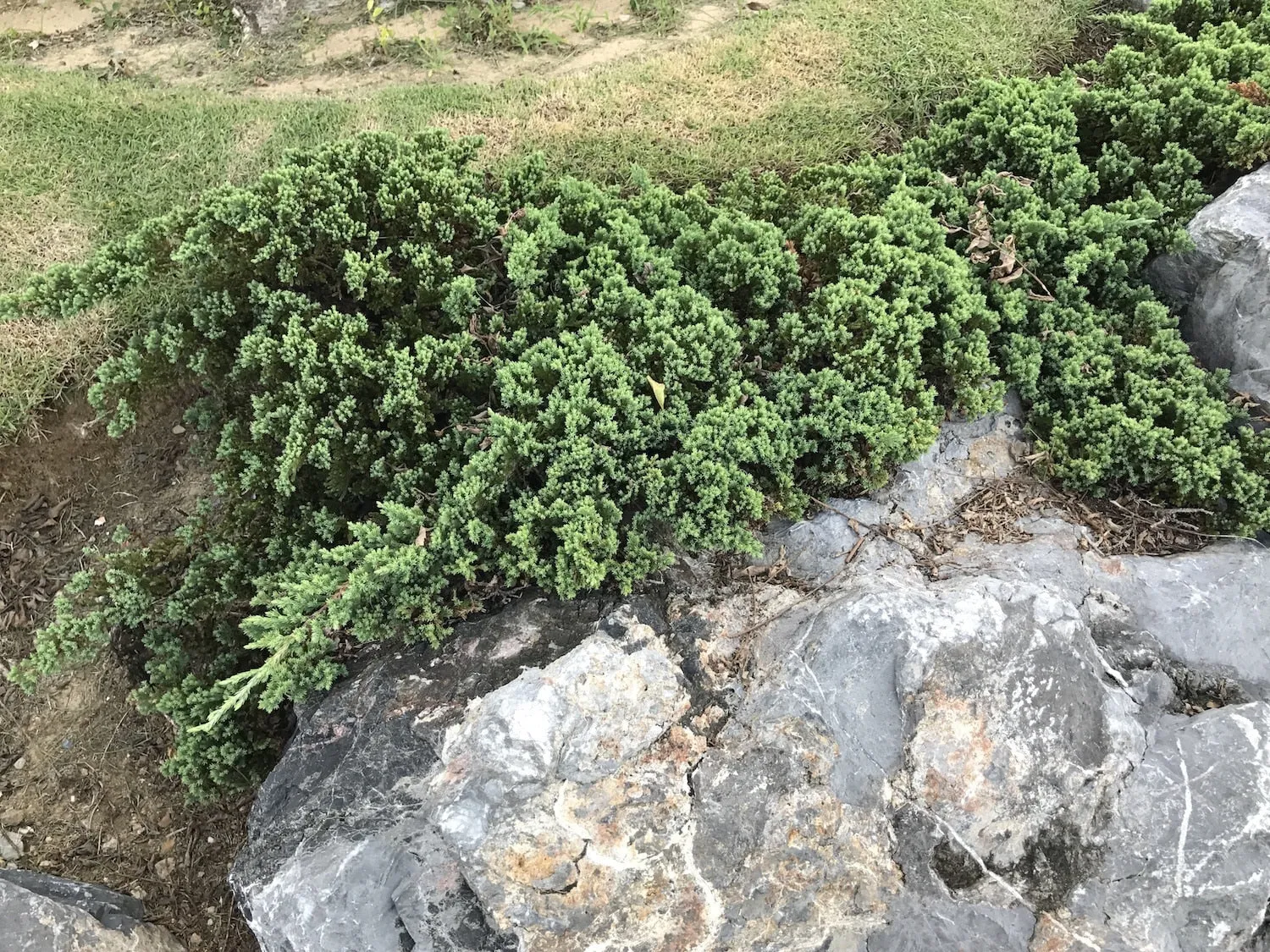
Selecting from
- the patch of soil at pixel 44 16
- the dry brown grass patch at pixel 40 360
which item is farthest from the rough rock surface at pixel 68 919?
the patch of soil at pixel 44 16

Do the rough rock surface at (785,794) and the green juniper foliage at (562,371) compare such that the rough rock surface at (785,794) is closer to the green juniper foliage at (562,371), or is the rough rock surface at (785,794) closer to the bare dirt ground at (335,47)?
the green juniper foliage at (562,371)

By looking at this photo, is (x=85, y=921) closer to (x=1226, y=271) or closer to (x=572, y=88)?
(x=572, y=88)

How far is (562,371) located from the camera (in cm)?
353

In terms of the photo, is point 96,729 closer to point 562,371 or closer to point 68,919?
point 68,919

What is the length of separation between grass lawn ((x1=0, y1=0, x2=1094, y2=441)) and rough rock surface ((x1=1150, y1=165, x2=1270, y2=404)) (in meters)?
1.85

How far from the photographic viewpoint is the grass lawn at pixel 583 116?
17.2 feet

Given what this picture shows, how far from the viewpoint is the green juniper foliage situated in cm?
341

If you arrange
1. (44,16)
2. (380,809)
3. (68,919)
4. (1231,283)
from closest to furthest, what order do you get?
(380,809)
(68,919)
(1231,283)
(44,16)

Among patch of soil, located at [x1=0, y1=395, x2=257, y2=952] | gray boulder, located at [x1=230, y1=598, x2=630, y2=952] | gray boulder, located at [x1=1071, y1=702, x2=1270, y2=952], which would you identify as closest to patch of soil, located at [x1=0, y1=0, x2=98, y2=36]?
patch of soil, located at [x1=0, y1=395, x2=257, y2=952]

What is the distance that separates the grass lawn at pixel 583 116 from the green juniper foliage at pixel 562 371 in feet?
3.02

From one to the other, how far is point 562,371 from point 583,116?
8.99ft

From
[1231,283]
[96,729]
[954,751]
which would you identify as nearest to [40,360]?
[96,729]

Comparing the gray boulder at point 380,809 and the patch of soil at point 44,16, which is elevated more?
the patch of soil at point 44,16

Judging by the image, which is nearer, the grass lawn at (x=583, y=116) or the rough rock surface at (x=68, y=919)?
the rough rock surface at (x=68, y=919)
